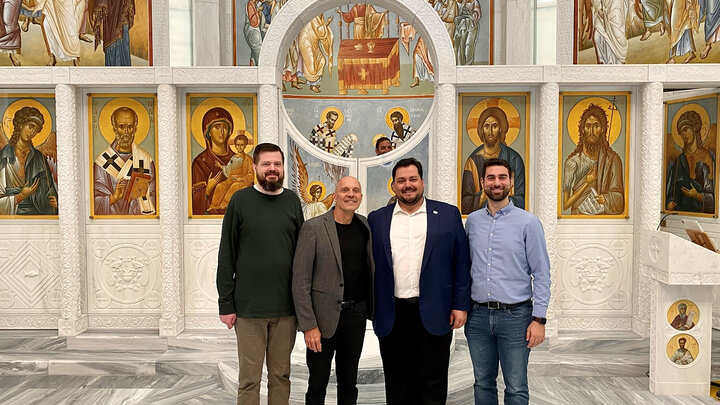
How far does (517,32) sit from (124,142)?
610cm

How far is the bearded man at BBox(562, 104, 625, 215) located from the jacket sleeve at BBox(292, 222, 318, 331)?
4.09 meters

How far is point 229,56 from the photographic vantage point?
10117 mm

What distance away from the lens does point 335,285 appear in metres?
3.49

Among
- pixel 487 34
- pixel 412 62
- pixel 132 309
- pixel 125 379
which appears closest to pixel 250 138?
pixel 132 309

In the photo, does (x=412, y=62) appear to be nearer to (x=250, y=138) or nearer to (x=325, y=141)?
(x=325, y=141)

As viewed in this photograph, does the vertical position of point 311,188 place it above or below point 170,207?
above

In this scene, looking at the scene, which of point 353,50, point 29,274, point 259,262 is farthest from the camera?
point 353,50

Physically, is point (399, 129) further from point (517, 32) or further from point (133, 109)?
point (133, 109)

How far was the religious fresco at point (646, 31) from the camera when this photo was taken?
6207mm

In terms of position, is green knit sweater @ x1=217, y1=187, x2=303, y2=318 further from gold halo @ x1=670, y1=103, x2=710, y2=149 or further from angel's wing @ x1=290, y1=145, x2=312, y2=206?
gold halo @ x1=670, y1=103, x2=710, y2=149

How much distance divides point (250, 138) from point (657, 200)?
4.85 metres

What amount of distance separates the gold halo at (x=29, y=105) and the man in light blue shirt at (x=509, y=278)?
18.5ft

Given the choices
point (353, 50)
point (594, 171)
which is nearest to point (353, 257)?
point (594, 171)

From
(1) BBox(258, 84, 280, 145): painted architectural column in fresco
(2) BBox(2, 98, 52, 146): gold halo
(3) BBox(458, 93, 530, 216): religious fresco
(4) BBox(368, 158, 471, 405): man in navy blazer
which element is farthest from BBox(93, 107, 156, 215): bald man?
(4) BBox(368, 158, 471, 405): man in navy blazer
